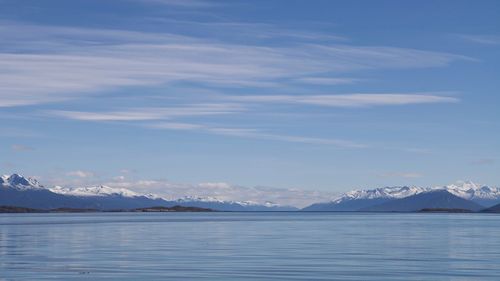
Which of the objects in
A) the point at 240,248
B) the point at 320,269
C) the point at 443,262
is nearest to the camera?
the point at 320,269

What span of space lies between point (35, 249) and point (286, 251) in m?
25.9

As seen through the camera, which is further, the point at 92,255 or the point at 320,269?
the point at 92,255

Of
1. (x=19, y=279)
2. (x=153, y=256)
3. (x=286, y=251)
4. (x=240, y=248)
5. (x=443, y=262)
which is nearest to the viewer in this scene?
(x=19, y=279)

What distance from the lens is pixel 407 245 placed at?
88.6 metres

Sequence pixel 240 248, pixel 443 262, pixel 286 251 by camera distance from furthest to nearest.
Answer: pixel 240 248, pixel 286 251, pixel 443 262

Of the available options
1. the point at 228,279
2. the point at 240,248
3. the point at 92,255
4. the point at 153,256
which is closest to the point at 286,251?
the point at 240,248

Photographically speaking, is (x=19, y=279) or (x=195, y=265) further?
(x=195, y=265)

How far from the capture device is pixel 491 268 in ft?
199

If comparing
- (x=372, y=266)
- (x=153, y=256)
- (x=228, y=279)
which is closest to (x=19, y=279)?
(x=228, y=279)

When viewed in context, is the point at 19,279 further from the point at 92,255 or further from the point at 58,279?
the point at 92,255

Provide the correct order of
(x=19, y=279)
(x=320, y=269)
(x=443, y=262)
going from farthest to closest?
(x=443, y=262)
(x=320, y=269)
(x=19, y=279)

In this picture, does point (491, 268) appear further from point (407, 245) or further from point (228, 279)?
point (407, 245)

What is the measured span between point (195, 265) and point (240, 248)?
21486 millimetres

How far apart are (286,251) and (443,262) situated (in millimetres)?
17158
